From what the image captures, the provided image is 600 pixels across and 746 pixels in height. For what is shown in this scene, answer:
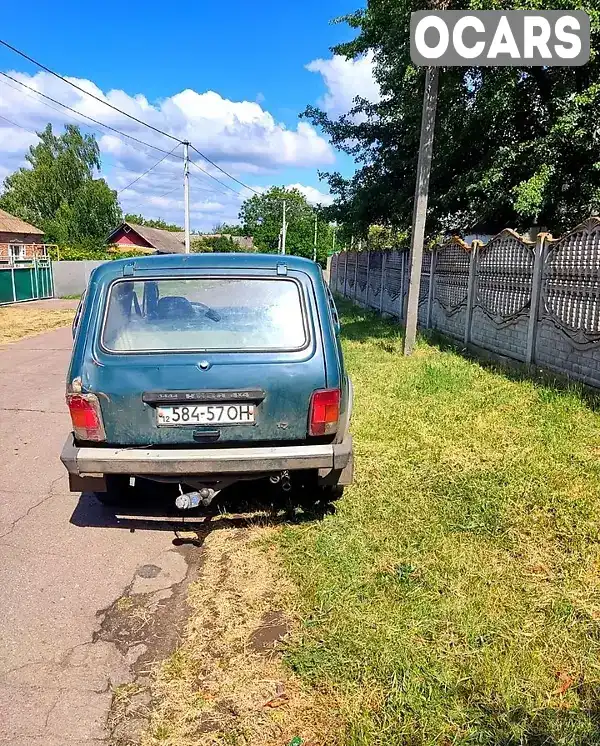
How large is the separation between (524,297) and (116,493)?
5.91m

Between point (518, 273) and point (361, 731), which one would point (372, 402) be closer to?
point (518, 273)

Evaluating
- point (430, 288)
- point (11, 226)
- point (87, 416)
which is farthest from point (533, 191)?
point (11, 226)

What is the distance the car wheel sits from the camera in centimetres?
381

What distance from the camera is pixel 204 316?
3.60 m

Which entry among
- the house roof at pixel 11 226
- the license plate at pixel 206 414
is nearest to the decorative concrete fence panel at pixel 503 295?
the license plate at pixel 206 414

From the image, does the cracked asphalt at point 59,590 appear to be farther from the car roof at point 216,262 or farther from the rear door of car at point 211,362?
the car roof at point 216,262

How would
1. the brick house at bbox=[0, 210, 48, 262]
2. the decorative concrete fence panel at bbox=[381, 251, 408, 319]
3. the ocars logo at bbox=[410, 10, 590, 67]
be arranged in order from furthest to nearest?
the brick house at bbox=[0, 210, 48, 262]
the decorative concrete fence panel at bbox=[381, 251, 408, 319]
the ocars logo at bbox=[410, 10, 590, 67]

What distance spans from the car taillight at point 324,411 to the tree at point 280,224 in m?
60.3

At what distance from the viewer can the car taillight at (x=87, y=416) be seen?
10.7 feet

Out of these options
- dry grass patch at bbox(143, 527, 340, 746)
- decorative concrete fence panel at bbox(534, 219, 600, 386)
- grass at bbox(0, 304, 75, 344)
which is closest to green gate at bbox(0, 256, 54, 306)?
grass at bbox(0, 304, 75, 344)

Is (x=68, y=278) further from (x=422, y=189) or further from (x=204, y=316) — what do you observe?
(x=204, y=316)

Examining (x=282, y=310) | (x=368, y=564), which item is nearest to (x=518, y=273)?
(x=282, y=310)

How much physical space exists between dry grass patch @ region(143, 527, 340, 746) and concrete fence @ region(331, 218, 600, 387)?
15.3 feet

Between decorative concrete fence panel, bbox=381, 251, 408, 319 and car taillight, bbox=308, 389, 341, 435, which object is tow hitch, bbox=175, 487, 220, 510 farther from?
decorative concrete fence panel, bbox=381, 251, 408, 319
